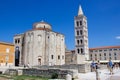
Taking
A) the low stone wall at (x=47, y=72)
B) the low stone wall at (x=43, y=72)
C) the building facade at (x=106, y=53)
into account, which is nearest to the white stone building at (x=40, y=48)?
the low stone wall at (x=43, y=72)

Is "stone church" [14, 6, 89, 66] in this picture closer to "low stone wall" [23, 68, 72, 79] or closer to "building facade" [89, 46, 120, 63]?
"low stone wall" [23, 68, 72, 79]

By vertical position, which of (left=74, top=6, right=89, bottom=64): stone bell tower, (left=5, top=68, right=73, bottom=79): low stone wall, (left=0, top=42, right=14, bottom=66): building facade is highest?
(left=74, top=6, right=89, bottom=64): stone bell tower

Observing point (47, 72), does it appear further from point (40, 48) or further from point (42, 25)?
point (42, 25)

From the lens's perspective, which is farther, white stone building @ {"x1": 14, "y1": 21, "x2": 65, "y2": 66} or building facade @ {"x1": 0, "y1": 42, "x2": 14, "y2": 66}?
white stone building @ {"x1": 14, "y1": 21, "x2": 65, "y2": 66}

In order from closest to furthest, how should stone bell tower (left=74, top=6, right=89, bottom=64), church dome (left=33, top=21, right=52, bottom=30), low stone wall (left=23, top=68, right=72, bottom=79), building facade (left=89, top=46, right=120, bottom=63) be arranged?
low stone wall (left=23, top=68, right=72, bottom=79) < church dome (left=33, top=21, right=52, bottom=30) < stone bell tower (left=74, top=6, right=89, bottom=64) < building facade (left=89, top=46, right=120, bottom=63)

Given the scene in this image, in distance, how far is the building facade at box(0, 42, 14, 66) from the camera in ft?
149

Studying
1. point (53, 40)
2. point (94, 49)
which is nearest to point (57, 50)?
point (53, 40)

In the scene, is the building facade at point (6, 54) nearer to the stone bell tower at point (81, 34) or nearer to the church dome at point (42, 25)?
the church dome at point (42, 25)

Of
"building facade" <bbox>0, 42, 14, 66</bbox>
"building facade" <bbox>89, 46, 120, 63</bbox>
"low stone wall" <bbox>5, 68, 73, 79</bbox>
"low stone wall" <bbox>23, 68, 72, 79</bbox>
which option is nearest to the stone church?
"building facade" <bbox>0, 42, 14, 66</bbox>

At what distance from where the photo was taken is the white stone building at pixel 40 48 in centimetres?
5137

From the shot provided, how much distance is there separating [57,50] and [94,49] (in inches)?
2084

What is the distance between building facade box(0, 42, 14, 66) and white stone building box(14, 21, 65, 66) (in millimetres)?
5537

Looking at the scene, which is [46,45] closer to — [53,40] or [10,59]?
[53,40]

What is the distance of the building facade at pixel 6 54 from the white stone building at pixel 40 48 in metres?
5.54
